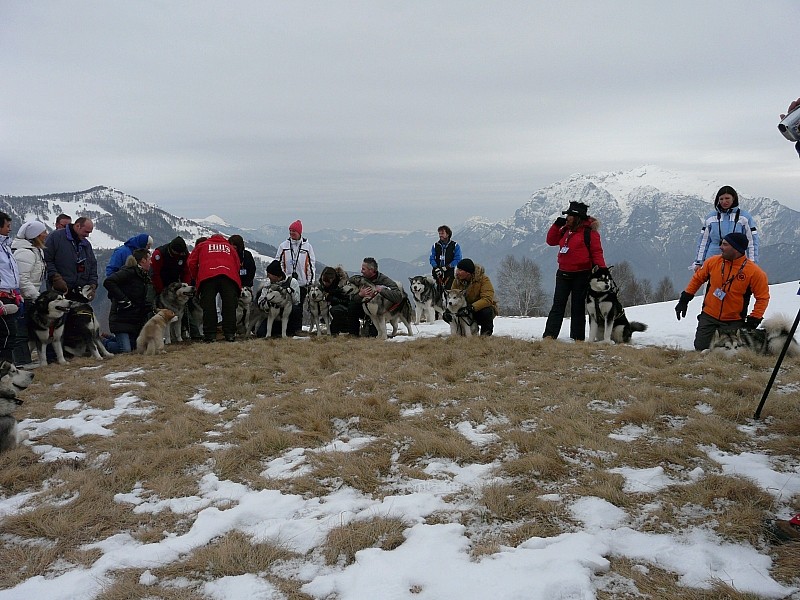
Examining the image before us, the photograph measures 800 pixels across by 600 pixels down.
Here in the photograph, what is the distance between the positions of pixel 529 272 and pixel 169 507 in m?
55.5

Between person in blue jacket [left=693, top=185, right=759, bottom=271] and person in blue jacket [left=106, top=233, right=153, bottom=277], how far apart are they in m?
10.5

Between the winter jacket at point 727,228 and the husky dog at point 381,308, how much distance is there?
582 centimetres

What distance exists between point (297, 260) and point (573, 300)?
6458 mm

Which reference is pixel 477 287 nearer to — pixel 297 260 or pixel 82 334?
pixel 297 260

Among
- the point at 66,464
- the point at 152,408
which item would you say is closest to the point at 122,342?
the point at 152,408

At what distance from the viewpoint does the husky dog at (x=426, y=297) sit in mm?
13664

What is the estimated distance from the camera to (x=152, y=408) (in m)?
6.10

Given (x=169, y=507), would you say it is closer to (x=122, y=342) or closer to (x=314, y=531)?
(x=314, y=531)

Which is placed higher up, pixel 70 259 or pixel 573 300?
pixel 70 259

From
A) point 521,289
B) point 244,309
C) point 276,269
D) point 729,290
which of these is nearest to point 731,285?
point 729,290

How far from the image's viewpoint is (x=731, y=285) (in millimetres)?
7516

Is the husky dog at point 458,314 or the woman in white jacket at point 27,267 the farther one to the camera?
the husky dog at point 458,314

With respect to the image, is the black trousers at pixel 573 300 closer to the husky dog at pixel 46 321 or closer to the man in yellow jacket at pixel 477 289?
the man in yellow jacket at pixel 477 289

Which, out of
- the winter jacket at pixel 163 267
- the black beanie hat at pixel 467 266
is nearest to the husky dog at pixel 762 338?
the black beanie hat at pixel 467 266
